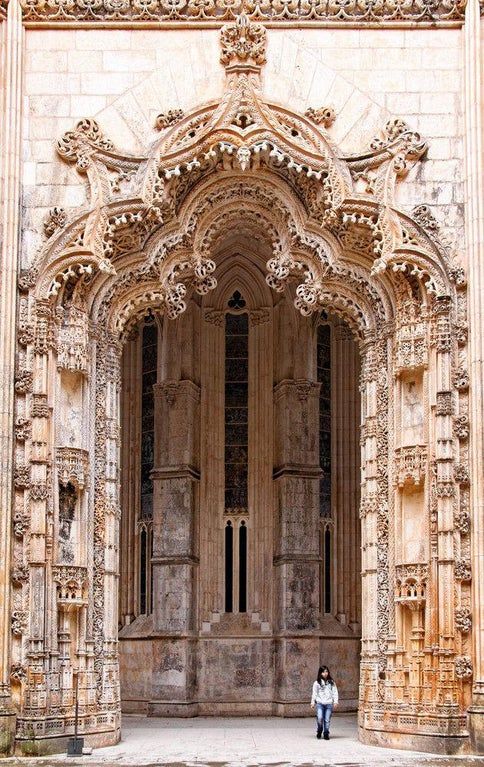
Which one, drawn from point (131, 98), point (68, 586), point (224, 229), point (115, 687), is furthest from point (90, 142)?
point (115, 687)

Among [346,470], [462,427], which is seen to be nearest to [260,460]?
[346,470]

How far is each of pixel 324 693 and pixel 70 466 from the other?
211 inches

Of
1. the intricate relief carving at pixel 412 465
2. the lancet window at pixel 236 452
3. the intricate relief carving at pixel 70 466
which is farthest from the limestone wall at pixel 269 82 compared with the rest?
the lancet window at pixel 236 452

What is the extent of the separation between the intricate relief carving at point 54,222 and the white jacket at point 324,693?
25.9 ft

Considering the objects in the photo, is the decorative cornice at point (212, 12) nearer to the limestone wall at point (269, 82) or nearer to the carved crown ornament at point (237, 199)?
the limestone wall at point (269, 82)

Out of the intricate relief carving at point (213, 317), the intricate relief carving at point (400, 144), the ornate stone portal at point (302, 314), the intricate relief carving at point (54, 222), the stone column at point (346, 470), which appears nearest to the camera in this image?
the ornate stone portal at point (302, 314)

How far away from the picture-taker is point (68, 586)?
1742cm

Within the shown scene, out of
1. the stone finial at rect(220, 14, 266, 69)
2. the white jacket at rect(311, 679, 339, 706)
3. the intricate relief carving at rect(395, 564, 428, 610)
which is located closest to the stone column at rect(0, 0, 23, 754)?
the stone finial at rect(220, 14, 266, 69)

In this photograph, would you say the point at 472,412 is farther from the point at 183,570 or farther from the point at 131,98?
the point at 183,570

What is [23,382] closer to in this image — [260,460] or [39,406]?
[39,406]

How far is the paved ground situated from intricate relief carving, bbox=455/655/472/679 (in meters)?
1.08

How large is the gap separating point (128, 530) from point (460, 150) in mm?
10763

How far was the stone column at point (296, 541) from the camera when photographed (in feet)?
76.3

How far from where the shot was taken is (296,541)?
938 inches
